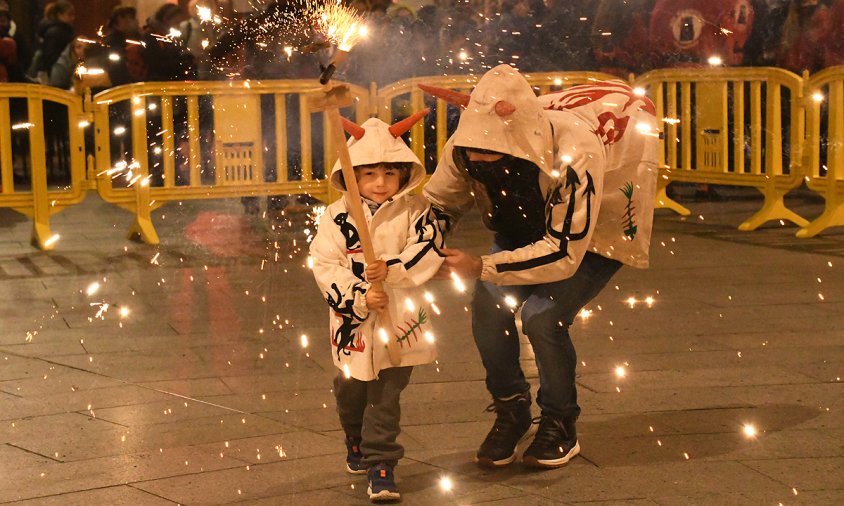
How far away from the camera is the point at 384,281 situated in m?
4.04

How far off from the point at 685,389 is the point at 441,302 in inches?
87.0

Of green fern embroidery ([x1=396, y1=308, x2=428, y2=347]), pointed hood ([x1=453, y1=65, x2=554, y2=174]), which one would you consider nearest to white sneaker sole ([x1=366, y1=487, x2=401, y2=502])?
green fern embroidery ([x1=396, y1=308, x2=428, y2=347])

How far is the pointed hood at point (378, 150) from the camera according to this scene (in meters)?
4.12

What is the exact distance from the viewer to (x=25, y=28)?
14.3 metres

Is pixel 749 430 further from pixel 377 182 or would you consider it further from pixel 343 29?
pixel 343 29

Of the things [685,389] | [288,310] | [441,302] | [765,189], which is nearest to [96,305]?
[288,310]

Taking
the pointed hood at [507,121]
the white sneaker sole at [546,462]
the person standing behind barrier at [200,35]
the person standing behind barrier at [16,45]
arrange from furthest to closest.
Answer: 1. the person standing behind barrier at [16,45]
2. the person standing behind barrier at [200,35]
3. the white sneaker sole at [546,462]
4. the pointed hood at [507,121]

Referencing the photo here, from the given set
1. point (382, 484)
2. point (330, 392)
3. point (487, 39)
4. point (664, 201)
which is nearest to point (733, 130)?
point (664, 201)

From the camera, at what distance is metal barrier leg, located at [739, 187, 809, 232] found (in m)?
10.0

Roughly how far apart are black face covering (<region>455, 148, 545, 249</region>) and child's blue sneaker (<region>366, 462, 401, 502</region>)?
0.87 meters

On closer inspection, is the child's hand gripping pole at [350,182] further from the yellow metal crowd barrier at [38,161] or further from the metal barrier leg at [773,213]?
the metal barrier leg at [773,213]

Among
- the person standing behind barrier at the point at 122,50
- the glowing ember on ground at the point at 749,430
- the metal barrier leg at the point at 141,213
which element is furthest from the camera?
the person standing behind barrier at the point at 122,50

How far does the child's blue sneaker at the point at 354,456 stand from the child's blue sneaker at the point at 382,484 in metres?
0.20

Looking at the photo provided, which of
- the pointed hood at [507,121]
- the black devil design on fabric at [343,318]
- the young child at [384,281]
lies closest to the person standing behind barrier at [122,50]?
the young child at [384,281]
